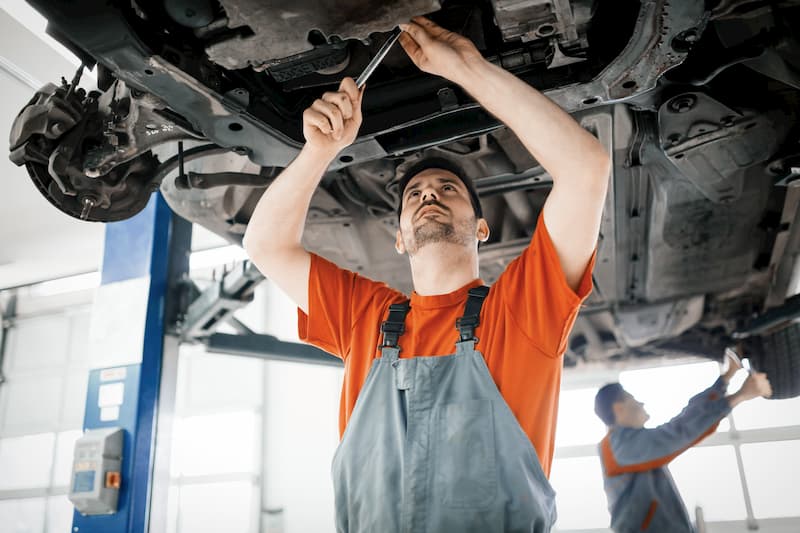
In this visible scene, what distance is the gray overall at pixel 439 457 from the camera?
1.10m

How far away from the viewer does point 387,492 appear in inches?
45.4

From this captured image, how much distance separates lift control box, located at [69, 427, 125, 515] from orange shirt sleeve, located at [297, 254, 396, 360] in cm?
179

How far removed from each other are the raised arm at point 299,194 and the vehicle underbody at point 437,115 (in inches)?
3.9

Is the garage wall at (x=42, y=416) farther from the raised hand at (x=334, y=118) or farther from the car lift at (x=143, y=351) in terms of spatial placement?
the raised hand at (x=334, y=118)

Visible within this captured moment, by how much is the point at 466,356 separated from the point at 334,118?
56 cm

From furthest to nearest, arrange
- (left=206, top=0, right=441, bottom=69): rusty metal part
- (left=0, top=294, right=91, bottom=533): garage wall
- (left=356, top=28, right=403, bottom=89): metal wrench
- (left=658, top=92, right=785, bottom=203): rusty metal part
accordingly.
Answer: (left=0, top=294, right=91, bottom=533): garage wall, (left=658, top=92, right=785, bottom=203): rusty metal part, (left=356, top=28, right=403, bottom=89): metal wrench, (left=206, top=0, right=441, bottom=69): rusty metal part

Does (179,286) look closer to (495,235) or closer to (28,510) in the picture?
(495,235)

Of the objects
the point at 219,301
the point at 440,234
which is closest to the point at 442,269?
the point at 440,234

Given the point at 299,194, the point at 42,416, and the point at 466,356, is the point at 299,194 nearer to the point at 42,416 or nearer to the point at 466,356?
the point at 466,356

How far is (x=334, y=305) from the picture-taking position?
1.54 metres

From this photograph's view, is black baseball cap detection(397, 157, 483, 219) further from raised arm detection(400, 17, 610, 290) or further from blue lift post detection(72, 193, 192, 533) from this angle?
blue lift post detection(72, 193, 192, 533)

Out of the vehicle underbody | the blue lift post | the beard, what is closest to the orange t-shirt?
the beard

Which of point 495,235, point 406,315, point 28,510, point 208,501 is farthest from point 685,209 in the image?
point 28,510

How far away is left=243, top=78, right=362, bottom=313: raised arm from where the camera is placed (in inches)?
50.3
